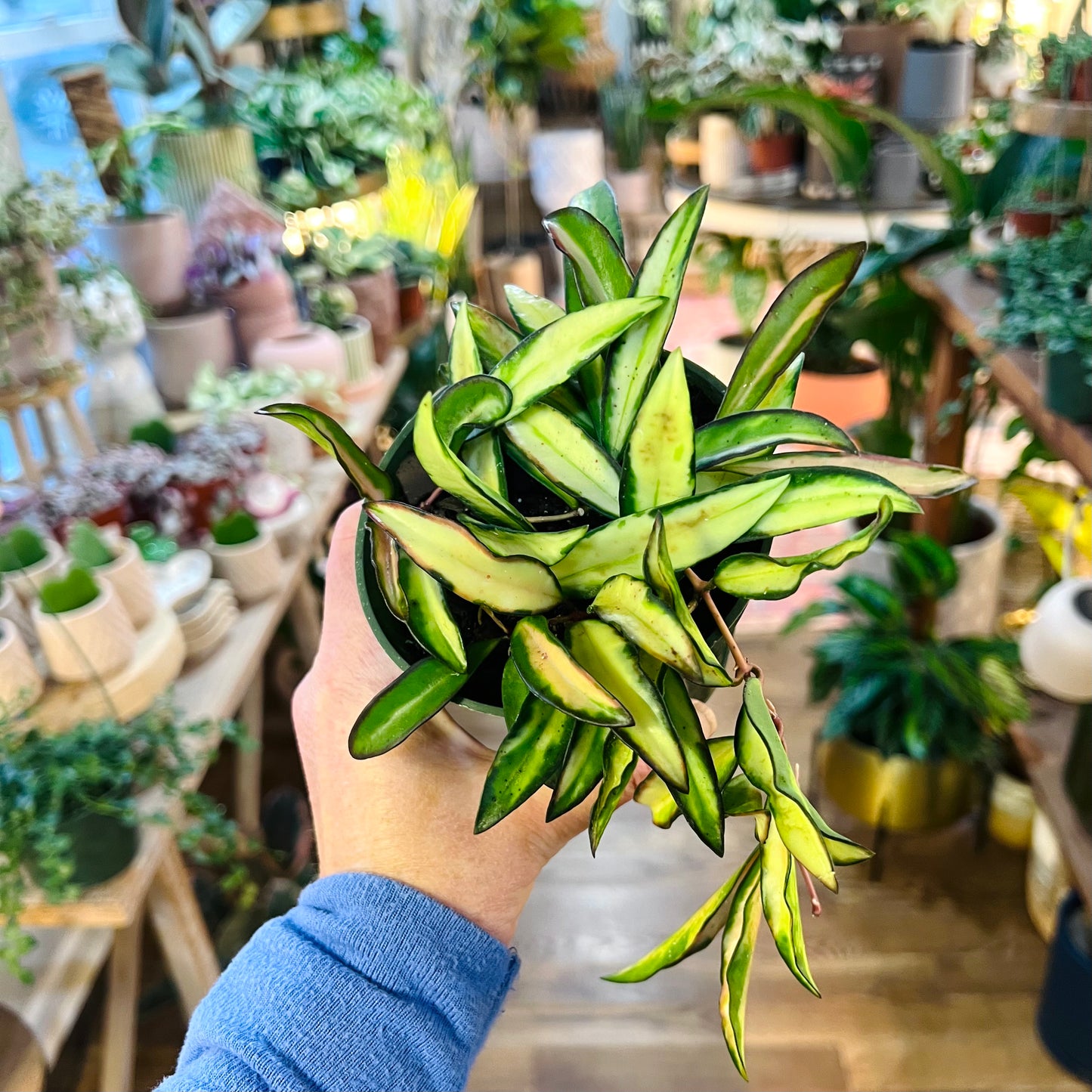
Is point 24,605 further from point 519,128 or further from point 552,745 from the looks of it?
point 519,128

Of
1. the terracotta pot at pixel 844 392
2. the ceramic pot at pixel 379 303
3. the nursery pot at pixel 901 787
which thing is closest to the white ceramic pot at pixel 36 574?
the ceramic pot at pixel 379 303

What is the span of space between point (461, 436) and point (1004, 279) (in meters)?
1.04

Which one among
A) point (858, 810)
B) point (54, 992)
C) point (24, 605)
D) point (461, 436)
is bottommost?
point (858, 810)

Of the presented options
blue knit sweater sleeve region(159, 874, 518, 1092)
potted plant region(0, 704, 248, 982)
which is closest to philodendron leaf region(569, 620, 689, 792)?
blue knit sweater sleeve region(159, 874, 518, 1092)

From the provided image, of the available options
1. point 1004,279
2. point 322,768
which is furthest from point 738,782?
point 1004,279

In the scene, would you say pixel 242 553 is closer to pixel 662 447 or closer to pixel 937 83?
pixel 662 447

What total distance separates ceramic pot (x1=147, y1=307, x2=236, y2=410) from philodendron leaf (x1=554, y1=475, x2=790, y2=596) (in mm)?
1324

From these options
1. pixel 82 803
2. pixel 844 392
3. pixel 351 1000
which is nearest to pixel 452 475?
pixel 351 1000

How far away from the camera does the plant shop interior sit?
37 centimetres

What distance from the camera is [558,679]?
33 centimetres

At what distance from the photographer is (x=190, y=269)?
5.08 feet

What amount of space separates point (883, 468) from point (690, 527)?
92 millimetres

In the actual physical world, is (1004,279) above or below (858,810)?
above

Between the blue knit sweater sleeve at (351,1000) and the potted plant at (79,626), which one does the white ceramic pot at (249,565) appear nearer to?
the potted plant at (79,626)
